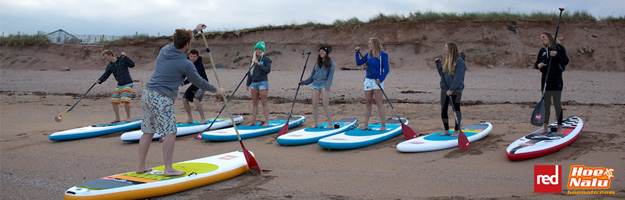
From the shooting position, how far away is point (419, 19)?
19578 millimetres

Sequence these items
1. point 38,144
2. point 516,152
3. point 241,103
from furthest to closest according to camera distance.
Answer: point 241,103 < point 38,144 < point 516,152

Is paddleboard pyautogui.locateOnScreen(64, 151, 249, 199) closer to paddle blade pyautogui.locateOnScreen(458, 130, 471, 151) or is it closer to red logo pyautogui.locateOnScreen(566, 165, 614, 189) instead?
paddle blade pyautogui.locateOnScreen(458, 130, 471, 151)

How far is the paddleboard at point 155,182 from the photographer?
14.9 feet

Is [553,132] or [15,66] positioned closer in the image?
[553,132]

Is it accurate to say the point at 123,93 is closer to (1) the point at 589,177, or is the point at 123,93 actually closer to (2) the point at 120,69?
(2) the point at 120,69

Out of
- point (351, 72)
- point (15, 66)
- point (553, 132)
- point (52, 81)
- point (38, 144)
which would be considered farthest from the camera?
point (15, 66)

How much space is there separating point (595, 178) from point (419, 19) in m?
15.2

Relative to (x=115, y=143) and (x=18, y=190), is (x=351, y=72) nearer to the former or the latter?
(x=115, y=143)

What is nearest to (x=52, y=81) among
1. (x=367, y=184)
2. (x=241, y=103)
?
(x=241, y=103)

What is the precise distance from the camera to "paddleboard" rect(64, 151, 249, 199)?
4553mm

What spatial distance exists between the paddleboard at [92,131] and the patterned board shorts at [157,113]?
155 inches

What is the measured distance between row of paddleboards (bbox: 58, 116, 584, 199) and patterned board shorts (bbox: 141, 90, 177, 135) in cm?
47

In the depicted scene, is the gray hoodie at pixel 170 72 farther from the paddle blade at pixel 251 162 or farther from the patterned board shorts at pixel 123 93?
the patterned board shorts at pixel 123 93

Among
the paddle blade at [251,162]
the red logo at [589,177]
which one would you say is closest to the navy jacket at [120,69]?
the paddle blade at [251,162]
